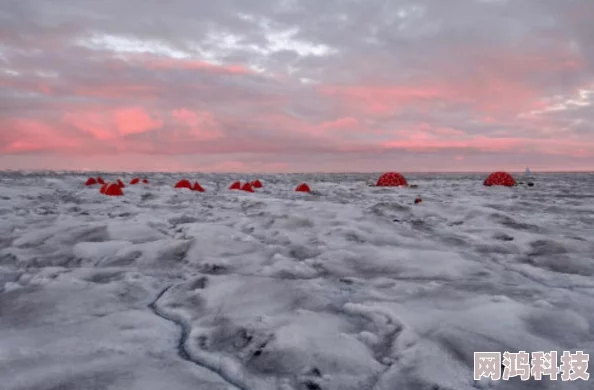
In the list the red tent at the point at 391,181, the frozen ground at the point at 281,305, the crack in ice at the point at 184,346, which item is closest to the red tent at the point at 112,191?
the frozen ground at the point at 281,305

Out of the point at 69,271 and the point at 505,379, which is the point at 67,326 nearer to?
the point at 69,271

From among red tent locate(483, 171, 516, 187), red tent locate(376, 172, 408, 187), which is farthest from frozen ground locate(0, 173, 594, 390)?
red tent locate(483, 171, 516, 187)

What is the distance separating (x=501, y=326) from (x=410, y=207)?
5.28 meters

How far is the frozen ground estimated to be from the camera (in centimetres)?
182

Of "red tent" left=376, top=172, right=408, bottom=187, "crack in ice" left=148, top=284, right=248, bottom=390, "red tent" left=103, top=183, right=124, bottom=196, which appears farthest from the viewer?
"red tent" left=376, top=172, right=408, bottom=187

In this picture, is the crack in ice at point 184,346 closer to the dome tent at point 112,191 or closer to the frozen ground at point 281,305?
the frozen ground at point 281,305

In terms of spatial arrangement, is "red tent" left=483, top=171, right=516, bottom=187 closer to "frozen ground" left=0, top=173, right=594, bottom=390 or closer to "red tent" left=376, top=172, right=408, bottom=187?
"red tent" left=376, top=172, right=408, bottom=187

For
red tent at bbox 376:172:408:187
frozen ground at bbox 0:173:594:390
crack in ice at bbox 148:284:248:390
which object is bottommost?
crack in ice at bbox 148:284:248:390

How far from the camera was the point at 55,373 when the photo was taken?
1.76 metres

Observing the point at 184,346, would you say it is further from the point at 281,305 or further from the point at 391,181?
the point at 391,181

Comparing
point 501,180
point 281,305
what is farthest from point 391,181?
point 281,305

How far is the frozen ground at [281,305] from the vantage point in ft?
5.96

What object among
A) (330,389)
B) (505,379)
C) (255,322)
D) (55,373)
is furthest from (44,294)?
(505,379)

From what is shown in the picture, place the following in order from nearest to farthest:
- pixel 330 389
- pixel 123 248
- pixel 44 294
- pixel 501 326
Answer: pixel 330 389 → pixel 501 326 → pixel 44 294 → pixel 123 248
